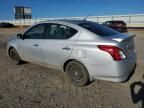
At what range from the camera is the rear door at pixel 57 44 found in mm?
4941

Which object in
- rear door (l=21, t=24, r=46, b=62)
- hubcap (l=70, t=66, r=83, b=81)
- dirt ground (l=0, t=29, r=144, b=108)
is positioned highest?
rear door (l=21, t=24, r=46, b=62)

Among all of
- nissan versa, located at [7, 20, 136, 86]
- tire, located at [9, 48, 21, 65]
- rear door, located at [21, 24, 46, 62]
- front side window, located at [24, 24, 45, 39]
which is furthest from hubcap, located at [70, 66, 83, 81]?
tire, located at [9, 48, 21, 65]

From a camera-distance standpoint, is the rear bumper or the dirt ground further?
the rear bumper

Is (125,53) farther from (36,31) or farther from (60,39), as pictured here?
(36,31)

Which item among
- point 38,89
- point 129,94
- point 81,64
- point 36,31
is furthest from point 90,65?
point 36,31

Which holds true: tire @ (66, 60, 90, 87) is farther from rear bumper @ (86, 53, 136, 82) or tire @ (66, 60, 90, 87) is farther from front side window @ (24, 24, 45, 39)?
front side window @ (24, 24, 45, 39)

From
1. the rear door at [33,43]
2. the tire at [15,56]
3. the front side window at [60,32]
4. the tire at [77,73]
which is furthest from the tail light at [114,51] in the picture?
the tire at [15,56]

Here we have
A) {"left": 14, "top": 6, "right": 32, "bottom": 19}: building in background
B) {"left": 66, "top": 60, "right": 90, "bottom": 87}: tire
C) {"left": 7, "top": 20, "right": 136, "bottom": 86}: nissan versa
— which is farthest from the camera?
{"left": 14, "top": 6, "right": 32, "bottom": 19}: building in background

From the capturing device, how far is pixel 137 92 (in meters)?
4.57

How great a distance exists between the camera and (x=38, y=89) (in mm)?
4828

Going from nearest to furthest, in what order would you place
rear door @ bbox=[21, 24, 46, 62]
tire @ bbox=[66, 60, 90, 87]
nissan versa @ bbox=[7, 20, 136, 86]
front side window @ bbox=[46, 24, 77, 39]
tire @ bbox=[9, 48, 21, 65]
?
nissan versa @ bbox=[7, 20, 136, 86] < tire @ bbox=[66, 60, 90, 87] < front side window @ bbox=[46, 24, 77, 39] < rear door @ bbox=[21, 24, 46, 62] < tire @ bbox=[9, 48, 21, 65]

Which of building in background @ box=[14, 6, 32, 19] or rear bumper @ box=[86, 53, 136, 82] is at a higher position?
building in background @ box=[14, 6, 32, 19]

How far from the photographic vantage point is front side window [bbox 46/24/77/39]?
504cm

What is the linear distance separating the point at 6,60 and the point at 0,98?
369 centimetres
